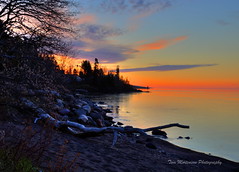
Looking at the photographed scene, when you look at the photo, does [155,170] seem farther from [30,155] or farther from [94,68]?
[94,68]

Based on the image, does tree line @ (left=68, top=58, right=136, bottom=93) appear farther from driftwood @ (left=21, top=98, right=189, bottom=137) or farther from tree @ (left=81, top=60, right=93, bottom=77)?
driftwood @ (left=21, top=98, right=189, bottom=137)

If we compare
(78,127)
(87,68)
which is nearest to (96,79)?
(87,68)

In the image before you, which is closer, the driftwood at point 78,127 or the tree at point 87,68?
the driftwood at point 78,127

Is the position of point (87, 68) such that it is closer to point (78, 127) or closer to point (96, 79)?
point (96, 79)

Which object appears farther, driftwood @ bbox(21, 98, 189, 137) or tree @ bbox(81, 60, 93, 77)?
tree @ bbox(81, 60, 93, 77)

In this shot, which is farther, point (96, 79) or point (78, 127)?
point (96, 79)

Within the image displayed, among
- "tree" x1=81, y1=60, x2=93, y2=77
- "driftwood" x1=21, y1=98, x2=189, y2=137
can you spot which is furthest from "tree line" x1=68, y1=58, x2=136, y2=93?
"driftwood" x1=21, y1=98, x2=189, y2=137

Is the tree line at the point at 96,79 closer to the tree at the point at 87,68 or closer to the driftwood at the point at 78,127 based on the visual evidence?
the tree at the point at 87,68

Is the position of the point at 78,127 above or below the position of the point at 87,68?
below

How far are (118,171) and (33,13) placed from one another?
8948 millimetres

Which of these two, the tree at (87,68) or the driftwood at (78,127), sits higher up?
the tree at (87,68)

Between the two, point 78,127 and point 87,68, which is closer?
point 78,127

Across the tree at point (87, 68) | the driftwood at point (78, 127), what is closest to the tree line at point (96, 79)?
the tree at point (87, 68)

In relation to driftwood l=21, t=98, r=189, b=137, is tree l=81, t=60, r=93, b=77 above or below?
above
